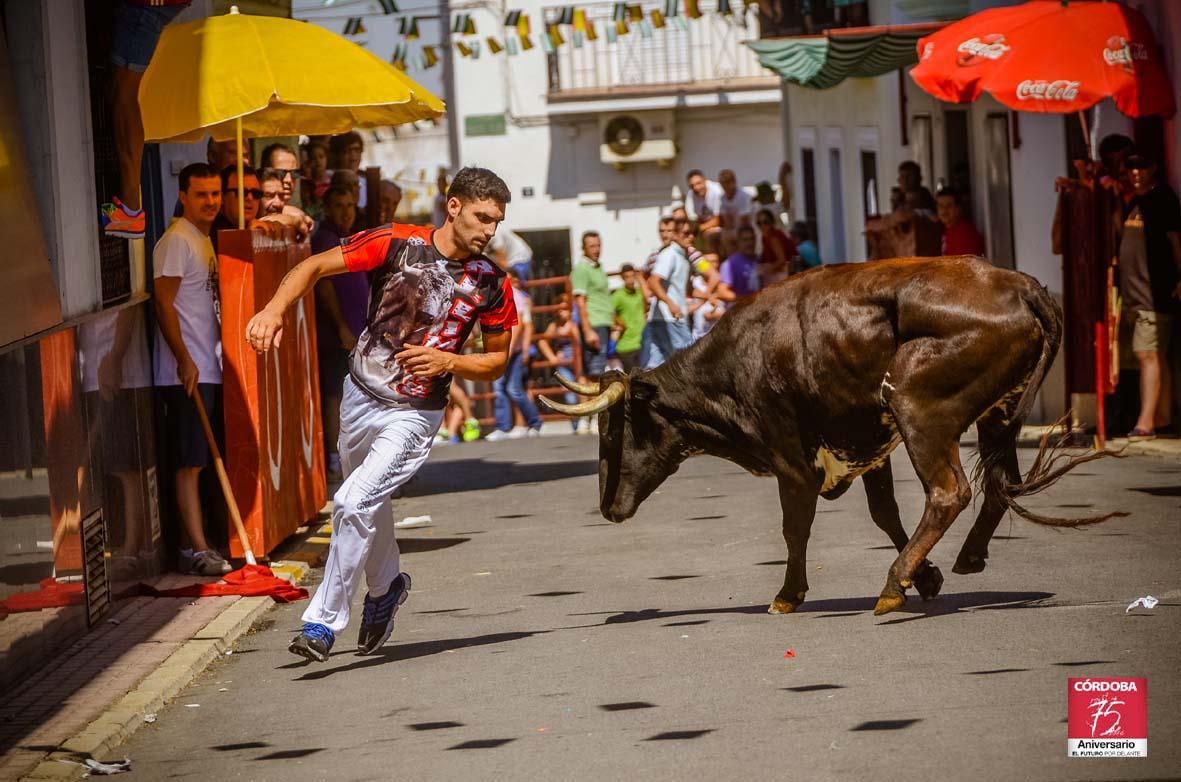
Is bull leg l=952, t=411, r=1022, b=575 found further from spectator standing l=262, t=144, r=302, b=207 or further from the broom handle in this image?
spectator standing l=262, t=144, r=302, b=207

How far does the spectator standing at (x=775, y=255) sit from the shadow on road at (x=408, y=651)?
14765 millimetres

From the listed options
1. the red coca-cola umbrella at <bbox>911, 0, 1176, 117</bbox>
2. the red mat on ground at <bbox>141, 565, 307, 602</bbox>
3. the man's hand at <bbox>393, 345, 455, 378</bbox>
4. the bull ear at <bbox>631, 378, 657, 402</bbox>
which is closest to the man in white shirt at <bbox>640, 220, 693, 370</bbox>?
the red coca-cola umbrella at <bbox>911, 0, 1176, 117</bbox>

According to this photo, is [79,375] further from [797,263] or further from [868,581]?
[797,263]

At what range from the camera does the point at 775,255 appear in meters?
24.2

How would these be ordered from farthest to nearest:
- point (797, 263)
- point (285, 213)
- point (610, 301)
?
point (797, 263), point (610, 301), point (285, 213)

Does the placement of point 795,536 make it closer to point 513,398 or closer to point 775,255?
point 513,398

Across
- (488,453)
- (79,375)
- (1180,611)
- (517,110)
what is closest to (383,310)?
(79,375)

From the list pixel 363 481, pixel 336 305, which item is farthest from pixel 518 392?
pixel 363 481

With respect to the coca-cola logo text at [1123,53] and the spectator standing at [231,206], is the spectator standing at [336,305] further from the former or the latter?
the coca-cola logo text at [1123,53]

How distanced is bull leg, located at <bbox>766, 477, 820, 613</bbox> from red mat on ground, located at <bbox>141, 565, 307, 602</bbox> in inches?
107

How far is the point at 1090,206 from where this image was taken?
15359mm

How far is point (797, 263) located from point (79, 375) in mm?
15634

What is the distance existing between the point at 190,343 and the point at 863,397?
402 centimetres

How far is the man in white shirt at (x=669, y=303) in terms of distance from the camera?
808 inches
